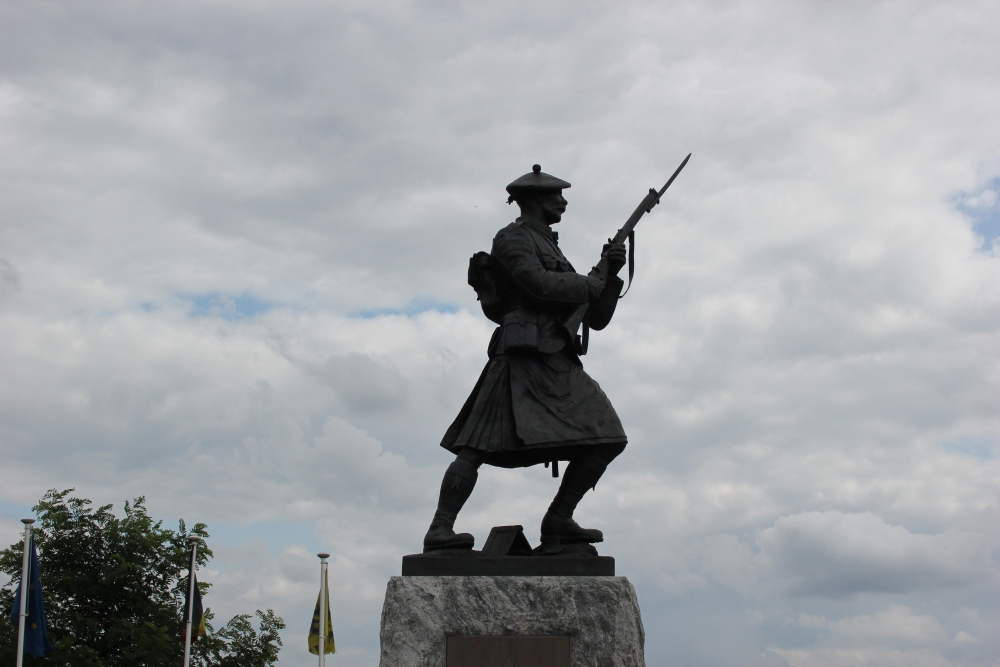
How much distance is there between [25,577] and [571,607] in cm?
1234

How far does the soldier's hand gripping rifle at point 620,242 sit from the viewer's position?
7188 mm

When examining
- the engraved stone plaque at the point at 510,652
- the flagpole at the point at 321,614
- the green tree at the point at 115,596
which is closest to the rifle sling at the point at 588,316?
the engraved stone plaque at the point at 510,652

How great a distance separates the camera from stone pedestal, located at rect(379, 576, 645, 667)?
627 centimetres

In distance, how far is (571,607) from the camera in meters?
6.36

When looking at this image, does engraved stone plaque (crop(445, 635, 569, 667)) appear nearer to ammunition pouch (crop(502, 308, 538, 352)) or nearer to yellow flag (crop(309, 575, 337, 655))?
ammunition pouch (crop(502, 308, 538, 352))

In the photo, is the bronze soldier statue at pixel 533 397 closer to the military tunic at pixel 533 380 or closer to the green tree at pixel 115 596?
the military tunic at pixel 533 380

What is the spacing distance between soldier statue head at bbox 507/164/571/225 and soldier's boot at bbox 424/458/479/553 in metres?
1.86

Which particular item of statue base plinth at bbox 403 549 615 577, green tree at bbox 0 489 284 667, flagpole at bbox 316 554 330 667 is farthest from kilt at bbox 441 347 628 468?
green tree at bbox 0 489 284 667

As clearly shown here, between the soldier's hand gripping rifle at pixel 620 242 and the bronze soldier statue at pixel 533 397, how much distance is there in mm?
22

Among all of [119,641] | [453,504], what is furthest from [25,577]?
[453,504]

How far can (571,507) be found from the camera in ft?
23.1

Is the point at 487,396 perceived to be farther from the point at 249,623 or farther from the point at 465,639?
the point at 249,623

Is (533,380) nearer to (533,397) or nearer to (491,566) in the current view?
(533,397)

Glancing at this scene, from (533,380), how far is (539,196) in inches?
53.6
